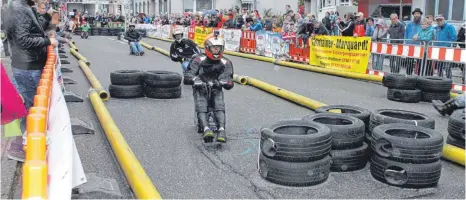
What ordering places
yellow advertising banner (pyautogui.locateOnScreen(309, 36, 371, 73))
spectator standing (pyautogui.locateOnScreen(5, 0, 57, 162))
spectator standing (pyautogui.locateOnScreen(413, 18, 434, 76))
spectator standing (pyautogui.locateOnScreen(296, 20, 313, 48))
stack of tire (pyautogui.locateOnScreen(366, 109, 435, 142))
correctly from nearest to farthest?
spectator standing (pyautogui.locateOnScreen(5, 0, 57, 162)) < stack of tire (pyautogui.locateOnScreen(366, 109, 435, 142)) < spectator standing (pyautogui.locateOnScreen(413, 18, 434, 76)) < yellow advertising banner (pyautogui.locateOnScreen(309, 36, 371, 73)) < spectator standing (pyautogui.locateOnScreen(296, 20, 313, 48))

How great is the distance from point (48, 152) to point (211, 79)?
379 centimetres

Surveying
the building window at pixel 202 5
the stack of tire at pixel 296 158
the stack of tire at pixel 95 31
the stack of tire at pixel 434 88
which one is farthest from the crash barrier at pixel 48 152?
the building window at pixel 202 5

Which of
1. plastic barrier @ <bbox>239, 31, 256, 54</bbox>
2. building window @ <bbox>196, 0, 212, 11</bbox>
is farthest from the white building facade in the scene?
plastic barrier @ <bbox>239, 31, 256, 54</bbox>

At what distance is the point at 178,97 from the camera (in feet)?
33.1

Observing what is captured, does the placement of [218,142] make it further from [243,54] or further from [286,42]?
[243,54]

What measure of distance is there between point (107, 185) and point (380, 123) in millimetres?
3359

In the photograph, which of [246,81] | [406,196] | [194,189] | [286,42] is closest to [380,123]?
[406,196]

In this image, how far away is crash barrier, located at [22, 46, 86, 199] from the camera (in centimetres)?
240

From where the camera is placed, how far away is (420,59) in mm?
11852

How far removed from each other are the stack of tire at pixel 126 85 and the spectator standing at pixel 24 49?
3.76 metres

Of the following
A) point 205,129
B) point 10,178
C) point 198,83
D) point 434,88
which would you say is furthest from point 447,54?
point 10,178

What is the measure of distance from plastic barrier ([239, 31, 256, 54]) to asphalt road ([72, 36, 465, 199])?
8.27m

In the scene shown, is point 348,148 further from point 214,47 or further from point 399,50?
point 399,50

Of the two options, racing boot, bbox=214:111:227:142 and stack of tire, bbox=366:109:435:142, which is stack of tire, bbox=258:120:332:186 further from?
racing boot, bbox=214:111:227:142
